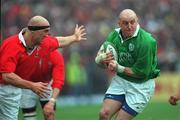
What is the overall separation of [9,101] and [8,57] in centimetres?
100

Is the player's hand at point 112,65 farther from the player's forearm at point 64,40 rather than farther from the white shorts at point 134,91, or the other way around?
the player's forearm at point 64,40

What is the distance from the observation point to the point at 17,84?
11.8 m

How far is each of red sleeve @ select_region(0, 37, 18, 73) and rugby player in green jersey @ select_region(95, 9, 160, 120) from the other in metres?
1.53

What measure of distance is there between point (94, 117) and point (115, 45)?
7094 mm

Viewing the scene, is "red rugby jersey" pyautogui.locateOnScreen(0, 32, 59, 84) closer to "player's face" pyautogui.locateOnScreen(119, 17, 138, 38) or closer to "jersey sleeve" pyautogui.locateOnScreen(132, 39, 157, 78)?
"player's face" pyautogui.locateOnScreen(119, 17, 138, 38)

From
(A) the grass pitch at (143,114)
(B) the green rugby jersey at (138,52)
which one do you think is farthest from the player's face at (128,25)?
(A) the grass pitch at (143,114)

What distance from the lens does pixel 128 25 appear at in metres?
12.5

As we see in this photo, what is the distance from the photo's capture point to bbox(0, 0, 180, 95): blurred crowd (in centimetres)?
2739

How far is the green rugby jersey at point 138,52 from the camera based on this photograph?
1252 cm

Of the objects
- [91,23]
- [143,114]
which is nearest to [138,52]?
[143,114]

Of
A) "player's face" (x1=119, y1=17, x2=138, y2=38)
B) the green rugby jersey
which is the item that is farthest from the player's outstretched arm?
"player's face" (x1=119, y1=17, x2=138, y2=38)

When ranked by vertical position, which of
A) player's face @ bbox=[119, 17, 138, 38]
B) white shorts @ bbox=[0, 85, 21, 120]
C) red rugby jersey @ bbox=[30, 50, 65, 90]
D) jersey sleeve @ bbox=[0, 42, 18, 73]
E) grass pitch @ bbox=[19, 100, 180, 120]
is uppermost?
player's face @ bbox=[119, 17, 138, 38]

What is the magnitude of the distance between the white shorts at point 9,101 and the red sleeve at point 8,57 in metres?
0.65

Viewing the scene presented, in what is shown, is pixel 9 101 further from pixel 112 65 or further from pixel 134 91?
pixel 134 91
